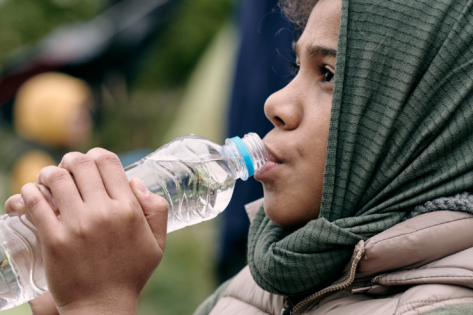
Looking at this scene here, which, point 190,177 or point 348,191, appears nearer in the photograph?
point 348,191

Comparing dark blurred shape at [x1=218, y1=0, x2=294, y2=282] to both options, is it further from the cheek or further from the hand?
the hand

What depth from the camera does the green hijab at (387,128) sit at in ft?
3.83

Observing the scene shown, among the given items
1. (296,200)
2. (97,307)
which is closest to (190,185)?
(296,200)

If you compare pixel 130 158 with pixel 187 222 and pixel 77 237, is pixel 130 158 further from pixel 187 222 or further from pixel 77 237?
pixel 77 237

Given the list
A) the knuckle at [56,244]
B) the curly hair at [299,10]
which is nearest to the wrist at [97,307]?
the knuckle at [56,244]

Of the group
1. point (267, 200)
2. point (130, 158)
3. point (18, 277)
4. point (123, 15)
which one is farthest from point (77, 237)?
point (123, 15)

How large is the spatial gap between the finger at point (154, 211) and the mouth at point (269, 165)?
1.24 ft

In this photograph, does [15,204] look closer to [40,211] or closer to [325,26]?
[40,211]

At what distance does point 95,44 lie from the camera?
6.03 m

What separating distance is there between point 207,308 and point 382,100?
112 centimetres

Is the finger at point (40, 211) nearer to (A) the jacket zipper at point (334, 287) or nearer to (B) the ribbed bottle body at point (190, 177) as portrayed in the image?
(B) the ribbed bottle body at point (190, 177)

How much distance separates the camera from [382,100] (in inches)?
48.8

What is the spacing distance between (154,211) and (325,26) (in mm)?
787

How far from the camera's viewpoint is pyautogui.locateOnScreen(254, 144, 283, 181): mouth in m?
1.38
